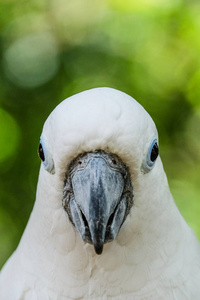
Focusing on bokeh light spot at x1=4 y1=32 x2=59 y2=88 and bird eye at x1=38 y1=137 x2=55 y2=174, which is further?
bokeh light spot at x1=4 y1=32 x2=59 y2=88

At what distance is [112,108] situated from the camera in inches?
54.7

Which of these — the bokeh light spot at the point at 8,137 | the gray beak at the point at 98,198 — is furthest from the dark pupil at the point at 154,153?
the bokeh light spot at the point at 8,137

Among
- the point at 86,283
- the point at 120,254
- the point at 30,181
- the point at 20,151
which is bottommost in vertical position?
the point at 30,181

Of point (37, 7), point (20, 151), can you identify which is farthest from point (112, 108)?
point (37, 7)

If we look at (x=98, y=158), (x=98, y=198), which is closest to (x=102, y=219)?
(x=98, y=198)

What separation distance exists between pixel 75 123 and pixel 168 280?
76 centimetres

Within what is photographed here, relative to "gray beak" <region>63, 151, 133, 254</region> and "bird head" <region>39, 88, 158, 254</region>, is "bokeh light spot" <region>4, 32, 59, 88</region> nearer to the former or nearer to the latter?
"bird head" <region>39, 88, 158, 254</region>

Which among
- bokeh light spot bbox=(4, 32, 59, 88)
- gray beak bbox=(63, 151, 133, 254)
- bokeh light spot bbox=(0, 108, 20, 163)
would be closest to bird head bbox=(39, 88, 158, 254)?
gray beak bbox=(63, 151, 133, 254)

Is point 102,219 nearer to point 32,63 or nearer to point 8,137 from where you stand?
point 8,137

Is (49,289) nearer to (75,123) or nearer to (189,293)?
(189,293)

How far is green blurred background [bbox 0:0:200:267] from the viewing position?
430 centimetres

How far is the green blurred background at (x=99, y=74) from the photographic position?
14.1 ft

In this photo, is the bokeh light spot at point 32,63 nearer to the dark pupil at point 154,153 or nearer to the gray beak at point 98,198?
the dark pupil at point 154,153

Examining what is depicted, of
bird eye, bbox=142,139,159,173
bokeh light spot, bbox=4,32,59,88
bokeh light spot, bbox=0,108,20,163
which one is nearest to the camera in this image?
bird eye, bbox=142,139,159,173
